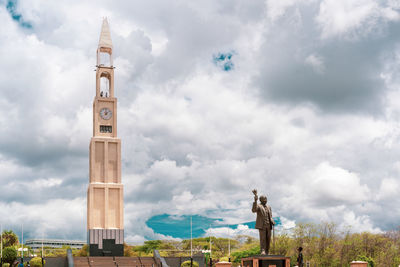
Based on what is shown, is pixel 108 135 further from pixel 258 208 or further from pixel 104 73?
pixel 258 208

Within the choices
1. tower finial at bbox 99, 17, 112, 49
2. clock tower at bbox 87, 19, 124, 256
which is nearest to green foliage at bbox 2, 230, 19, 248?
clock tower at bbox 87, 19, 124, 256

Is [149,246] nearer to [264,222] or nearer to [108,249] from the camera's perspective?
[108,249]

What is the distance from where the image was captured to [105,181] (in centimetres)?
5484

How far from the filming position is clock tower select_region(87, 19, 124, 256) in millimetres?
53125

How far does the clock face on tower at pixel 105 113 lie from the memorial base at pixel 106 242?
1130cm

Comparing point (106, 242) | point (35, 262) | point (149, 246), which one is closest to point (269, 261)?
point (35, 262)

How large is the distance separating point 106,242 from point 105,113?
12.9m

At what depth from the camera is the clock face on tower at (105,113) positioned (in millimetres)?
56469

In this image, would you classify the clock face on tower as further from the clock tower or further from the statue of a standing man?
the statue of a standing man

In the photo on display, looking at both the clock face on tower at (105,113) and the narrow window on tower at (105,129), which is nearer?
the narrow window on tower at (105,129)

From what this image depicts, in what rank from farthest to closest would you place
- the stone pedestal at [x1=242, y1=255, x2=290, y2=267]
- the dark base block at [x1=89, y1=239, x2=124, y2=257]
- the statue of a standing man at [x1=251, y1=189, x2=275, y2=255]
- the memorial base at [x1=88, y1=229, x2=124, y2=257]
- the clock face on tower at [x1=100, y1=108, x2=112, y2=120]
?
the clock face on tower at [x1=100, y1=108, x2=112, y2=120] < the memorial base at [x1=88, y1=229, x2=124, y2=257] < the dark base block at [x1=89, y1=239, x2=124, y2=257] < the statue of a standing man at [x1=251, y1=189, x2=275, y2=255] < the stone pedestal at [x1=242, y1=255, x2=290, y2=267]

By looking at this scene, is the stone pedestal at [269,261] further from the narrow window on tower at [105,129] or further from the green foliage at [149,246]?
the green foliage at [149,246]

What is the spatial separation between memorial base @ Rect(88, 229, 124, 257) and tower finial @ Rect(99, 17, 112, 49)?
19.0 meters

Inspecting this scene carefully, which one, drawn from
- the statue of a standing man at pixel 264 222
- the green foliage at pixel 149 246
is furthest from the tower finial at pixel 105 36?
the statue of a standing man at pixel 264 222
